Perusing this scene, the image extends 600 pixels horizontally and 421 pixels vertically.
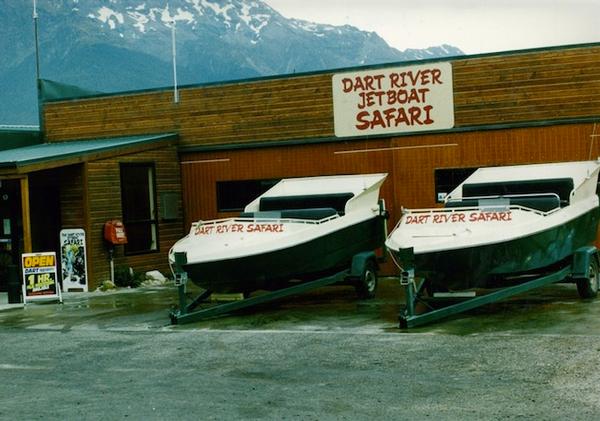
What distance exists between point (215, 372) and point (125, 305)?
7159 millimetres

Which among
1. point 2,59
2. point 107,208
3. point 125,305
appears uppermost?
point 2,59

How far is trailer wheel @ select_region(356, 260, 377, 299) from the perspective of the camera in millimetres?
15867

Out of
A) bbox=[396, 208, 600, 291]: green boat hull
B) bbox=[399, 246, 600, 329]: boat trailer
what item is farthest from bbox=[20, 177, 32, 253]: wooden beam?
bbox=[396, 208, 600, 291]: green boat hull

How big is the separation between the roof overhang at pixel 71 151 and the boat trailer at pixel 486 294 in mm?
7738

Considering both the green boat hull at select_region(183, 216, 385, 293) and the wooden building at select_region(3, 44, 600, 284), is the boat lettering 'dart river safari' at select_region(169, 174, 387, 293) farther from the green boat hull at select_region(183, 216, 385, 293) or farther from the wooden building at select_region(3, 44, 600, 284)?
the wooden building at select_region(3, 44, 600, 284)

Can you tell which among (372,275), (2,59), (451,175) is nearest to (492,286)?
(372,275)

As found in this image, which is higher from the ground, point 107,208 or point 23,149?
point 23,149

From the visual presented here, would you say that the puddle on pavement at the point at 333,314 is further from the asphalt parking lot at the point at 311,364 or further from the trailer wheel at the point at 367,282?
the trailer wheel at the point at 367,282

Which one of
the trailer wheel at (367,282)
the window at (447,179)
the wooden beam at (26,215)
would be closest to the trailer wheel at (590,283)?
the trailer wheel at (367,282)

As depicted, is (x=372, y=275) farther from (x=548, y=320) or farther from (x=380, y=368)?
(x=380, y=368)

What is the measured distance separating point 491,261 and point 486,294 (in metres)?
1.19

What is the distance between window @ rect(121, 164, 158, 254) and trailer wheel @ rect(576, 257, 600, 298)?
10123 millimetres

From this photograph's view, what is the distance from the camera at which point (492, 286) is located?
43.7ft

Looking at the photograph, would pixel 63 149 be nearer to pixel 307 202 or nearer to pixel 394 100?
pixel 307 202
